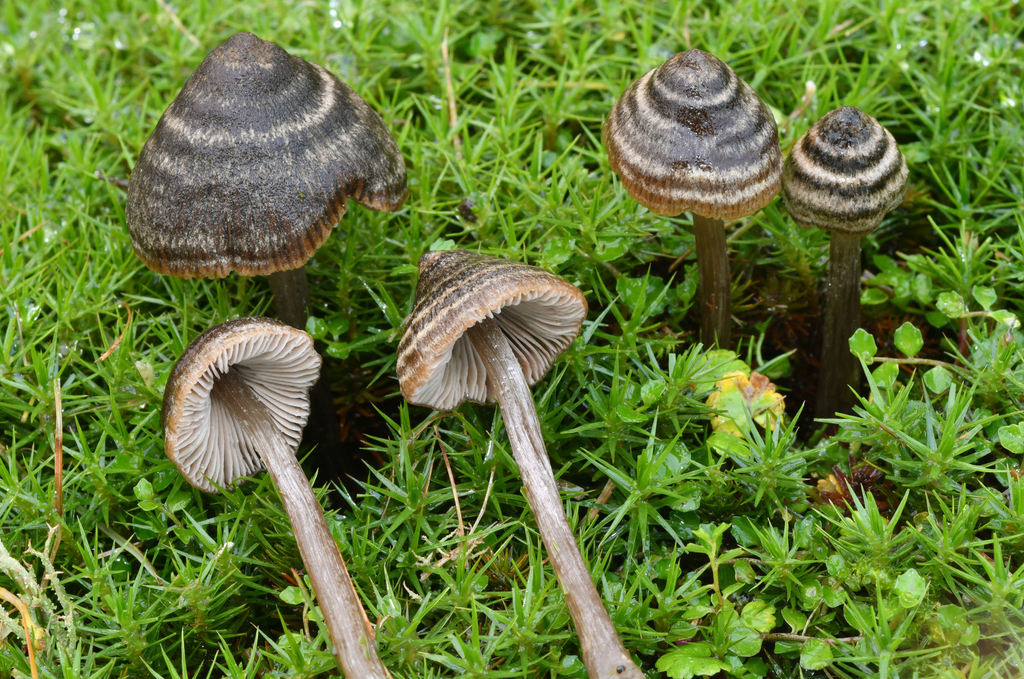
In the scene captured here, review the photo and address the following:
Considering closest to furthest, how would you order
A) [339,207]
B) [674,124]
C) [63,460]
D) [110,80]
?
1. [674,124]
2. [339,207]
3. [63,460]
4. [110,80]

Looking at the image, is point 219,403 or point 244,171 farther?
point 219,403

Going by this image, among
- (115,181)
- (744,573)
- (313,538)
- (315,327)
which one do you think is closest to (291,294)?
(315,327)

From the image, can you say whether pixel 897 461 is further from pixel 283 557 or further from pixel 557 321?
pixel 283 557

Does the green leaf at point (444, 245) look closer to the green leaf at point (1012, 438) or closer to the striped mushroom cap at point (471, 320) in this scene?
the striped mushroom cap at point (471, 320)

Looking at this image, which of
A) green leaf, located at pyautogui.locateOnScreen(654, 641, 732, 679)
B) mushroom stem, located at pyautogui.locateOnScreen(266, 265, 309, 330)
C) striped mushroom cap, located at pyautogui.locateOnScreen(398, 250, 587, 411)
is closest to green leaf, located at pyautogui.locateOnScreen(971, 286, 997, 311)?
striped mushroom cap, located at pyautogui.locateOnScreen(398, 250, 587, 411)

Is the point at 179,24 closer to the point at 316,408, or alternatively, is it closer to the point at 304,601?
the point at 316,408

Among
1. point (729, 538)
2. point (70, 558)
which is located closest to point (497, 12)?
point (729, 538)

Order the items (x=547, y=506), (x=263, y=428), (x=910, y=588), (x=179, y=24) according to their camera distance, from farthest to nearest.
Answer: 1. (x=179, y=24)
2. (x=263, y=428)
3. (x=547, y=506)
4. (x=910, y=588)
